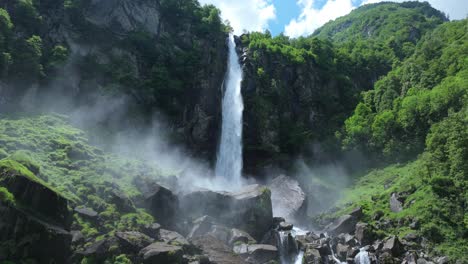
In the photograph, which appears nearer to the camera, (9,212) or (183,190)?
(9,212)

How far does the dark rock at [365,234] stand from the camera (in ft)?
117

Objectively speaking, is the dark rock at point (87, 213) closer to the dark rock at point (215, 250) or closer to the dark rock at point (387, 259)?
the dark rock at point (215, 250)

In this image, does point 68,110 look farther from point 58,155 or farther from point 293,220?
point 293,220

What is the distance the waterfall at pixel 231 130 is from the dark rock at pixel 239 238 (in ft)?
69.4

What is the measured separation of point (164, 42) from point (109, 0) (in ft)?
39.6

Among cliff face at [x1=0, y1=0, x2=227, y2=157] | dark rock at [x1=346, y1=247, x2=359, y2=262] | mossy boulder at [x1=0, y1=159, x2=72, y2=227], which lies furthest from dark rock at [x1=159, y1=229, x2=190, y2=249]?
cliff face at [x1=0, y1=0, x2=227, y2=157]

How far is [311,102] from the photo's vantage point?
245 ft

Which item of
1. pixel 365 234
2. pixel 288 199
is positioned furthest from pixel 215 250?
pixel 288 199

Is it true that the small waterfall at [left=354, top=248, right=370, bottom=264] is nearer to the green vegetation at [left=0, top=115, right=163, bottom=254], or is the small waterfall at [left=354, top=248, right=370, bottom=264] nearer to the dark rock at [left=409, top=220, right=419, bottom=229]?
the dark rock at [left=409, top=220, right=419, bottom=229]

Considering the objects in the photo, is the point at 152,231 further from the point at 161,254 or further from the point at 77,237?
the point at 77,237

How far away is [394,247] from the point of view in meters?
32.6

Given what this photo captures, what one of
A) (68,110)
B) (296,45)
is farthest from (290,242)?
(296,45)

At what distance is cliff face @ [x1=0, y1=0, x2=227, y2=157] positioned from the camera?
55.3 meters

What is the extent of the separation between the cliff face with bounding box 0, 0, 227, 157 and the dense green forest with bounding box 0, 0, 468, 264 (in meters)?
0.23
